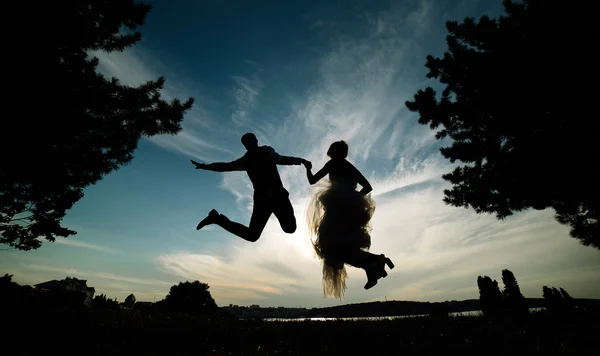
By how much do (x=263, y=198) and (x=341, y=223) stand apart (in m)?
1.15

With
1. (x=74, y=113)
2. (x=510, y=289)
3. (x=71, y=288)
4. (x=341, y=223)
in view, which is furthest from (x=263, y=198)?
(x=510, y=289)

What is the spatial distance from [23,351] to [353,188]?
12.3 ft

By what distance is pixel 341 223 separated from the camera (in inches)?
142

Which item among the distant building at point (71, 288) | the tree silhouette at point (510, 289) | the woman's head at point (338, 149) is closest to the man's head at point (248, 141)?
the woman's head at point (338, 149)

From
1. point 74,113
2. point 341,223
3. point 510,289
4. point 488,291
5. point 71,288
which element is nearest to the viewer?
point 341,223

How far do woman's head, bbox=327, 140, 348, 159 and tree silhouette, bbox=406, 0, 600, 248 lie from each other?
3.77 m

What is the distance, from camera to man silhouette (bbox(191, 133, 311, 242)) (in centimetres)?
384

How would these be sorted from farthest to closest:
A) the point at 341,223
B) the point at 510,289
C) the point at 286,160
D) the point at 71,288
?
the point at 510,289 < the point at 71,288 < the point at 286,160 < the point at 341,223

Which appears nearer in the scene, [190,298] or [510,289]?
[190,298]

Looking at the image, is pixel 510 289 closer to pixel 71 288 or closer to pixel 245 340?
pixel 245 340

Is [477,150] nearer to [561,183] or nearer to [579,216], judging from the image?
[561,183]

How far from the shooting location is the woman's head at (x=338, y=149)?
12.8ft

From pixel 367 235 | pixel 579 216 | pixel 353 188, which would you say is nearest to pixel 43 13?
pixel 353 188

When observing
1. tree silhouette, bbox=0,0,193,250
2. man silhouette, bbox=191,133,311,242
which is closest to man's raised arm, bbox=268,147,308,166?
man silhouette, bbox=191,133,311,242
